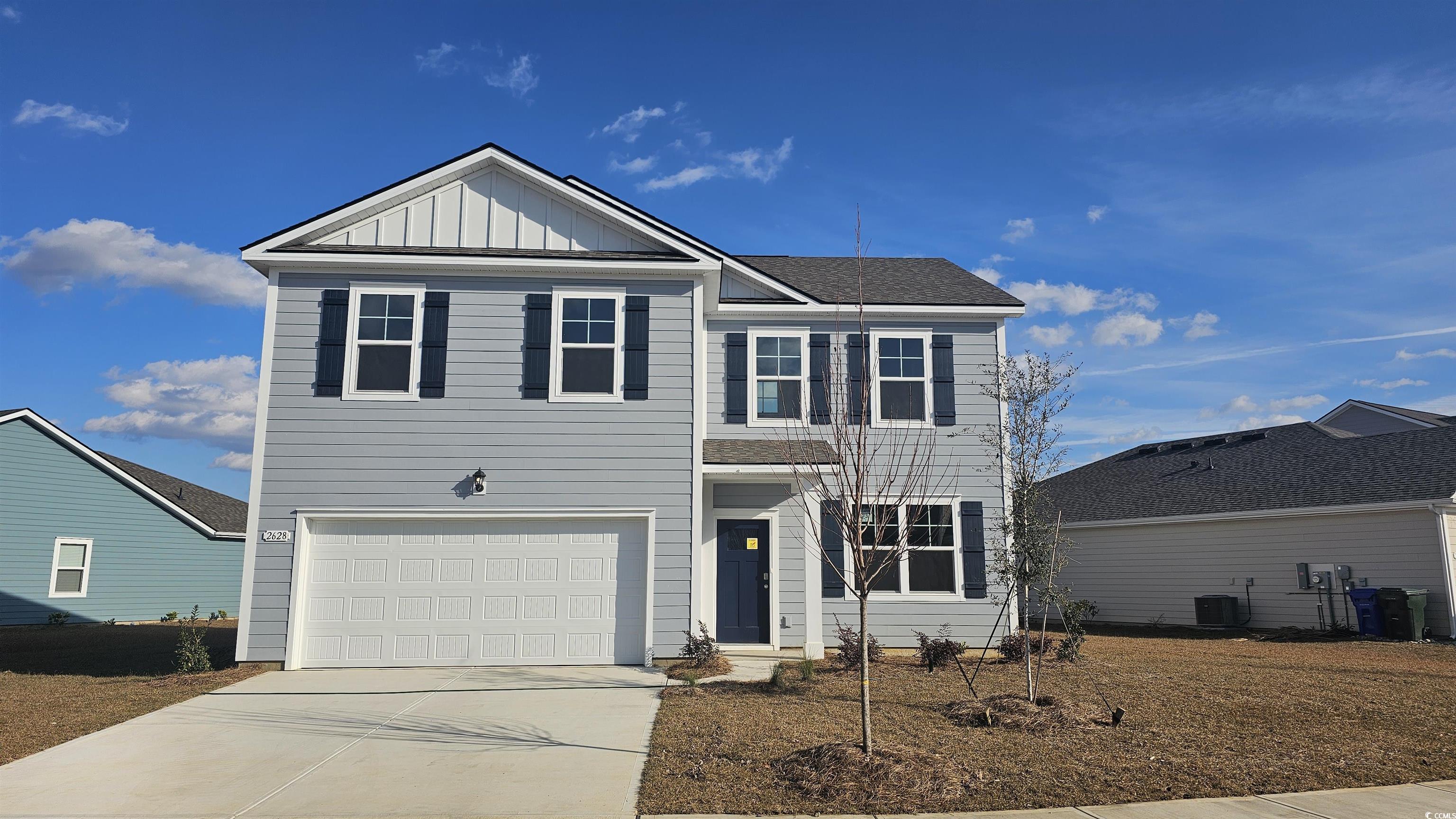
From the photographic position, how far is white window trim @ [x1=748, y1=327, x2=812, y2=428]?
1449cm

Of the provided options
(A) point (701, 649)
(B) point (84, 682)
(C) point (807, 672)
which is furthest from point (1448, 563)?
(B) point (84, 682)

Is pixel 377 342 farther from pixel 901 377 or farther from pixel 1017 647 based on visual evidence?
pixel 1017 647

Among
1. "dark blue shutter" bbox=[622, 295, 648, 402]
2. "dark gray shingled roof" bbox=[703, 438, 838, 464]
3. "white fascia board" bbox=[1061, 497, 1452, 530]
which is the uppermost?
"dark blue shutter" bbox=[622, 295, 648, 402]

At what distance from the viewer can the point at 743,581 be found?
13.6 meters

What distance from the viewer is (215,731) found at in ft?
26.5

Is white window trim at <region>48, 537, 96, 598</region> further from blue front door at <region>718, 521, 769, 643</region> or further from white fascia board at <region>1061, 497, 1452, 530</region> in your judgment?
white fascia board at <region>1061, 497, 1452, 530</region>

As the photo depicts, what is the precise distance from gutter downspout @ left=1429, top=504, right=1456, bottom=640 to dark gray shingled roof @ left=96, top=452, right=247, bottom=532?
87.4 feet

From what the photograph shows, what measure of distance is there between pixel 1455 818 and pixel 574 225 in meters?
11.3

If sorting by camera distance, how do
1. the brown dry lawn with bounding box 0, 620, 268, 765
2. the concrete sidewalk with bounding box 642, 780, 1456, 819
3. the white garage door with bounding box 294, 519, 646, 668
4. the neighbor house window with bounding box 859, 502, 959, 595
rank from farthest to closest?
the neighbor house window with bounding box 859, 502, 959, 595, the white garage door with bounding box 294, 519, 646, 668, the brown dry lawn with bounding box 0, 620, 268, 765, the concrete sidewalk with bounding box 642, 780, 1456, 819

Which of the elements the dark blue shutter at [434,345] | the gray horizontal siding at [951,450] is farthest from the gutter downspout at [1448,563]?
the dark blue shutter at [434,345]

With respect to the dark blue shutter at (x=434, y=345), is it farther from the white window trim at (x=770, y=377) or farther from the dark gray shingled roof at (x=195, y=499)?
the dark gray shingled roof at (x=195, y=499)

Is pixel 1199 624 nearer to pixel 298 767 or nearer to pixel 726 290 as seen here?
pixel 726 290

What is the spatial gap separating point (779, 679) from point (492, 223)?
7620mm

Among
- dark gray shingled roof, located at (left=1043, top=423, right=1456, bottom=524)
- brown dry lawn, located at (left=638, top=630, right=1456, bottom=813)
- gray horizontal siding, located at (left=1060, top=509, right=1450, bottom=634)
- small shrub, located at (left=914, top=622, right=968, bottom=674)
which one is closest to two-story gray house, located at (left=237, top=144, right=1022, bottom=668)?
small shrub, located at (left=914, top=622, right=968, bottom=674)
